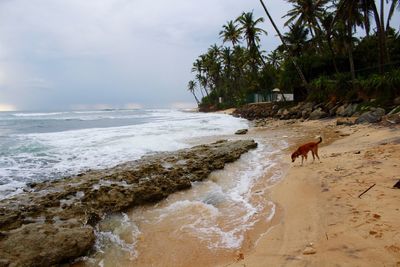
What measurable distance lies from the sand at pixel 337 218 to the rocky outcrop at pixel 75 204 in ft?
7.66

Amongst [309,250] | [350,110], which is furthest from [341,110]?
[309,250]

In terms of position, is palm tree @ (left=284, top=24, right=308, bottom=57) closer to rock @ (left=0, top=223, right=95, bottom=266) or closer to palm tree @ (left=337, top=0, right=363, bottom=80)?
palm tree @ (left=337, top=0, right=363, bottom=80)

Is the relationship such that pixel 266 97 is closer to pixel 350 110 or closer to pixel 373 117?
pixel 350 110

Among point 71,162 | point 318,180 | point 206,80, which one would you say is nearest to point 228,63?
point 206,80

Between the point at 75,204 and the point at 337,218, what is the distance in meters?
4.61

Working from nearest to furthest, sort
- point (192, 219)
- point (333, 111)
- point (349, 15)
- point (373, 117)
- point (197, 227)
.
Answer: point (197, 227), point (192, 219), point (373, 117), point (333, 111), point (349, 15)

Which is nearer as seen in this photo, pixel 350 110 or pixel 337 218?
pixel 337 218

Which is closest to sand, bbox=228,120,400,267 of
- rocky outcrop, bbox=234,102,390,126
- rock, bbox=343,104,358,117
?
rocky outcrop, bbox=234,102,390,126

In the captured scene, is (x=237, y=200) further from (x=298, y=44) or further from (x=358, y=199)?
(x=298, y=44)

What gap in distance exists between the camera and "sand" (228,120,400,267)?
338 cm

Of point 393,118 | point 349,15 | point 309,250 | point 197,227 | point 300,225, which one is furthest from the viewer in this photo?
point 349,15

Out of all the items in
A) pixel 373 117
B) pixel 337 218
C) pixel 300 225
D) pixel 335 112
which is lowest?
pixel 300 225

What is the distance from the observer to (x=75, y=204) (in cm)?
600

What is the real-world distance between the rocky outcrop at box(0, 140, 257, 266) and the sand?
2.34 meters
